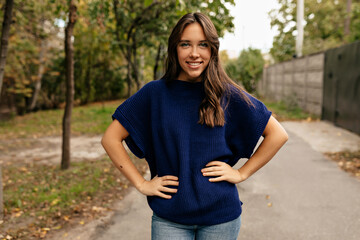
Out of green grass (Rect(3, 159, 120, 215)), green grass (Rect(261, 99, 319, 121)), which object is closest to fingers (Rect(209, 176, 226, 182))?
green grass (Rect(3, 159, 120, 215))

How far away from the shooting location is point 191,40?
1.80 meters

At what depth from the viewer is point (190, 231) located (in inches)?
71.1

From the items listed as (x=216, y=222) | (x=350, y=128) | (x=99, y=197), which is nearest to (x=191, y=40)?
(x=216, y=222)

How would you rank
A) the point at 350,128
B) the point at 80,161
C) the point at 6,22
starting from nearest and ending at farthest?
the point at 6,22 → the point at 80,161 → the point at 350,128

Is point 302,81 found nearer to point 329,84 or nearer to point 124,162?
point 329,84

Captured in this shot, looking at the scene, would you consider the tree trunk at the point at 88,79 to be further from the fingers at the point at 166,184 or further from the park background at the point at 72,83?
the fingers at the point at 166,184

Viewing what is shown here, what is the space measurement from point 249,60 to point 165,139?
76.3 feet

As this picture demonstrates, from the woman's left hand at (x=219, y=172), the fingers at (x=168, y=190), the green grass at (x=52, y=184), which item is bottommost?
the green grass at (x=52, y=184)

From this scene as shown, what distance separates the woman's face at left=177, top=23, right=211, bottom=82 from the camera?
1787mm

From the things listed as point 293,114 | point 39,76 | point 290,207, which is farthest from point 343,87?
point 39,76

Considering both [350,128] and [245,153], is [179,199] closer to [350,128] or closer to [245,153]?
[245,153]

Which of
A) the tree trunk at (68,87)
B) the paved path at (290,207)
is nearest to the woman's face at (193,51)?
the paved path at (290,207)

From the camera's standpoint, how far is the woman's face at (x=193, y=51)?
1.79m

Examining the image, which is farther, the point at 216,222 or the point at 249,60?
the point at 249,60
